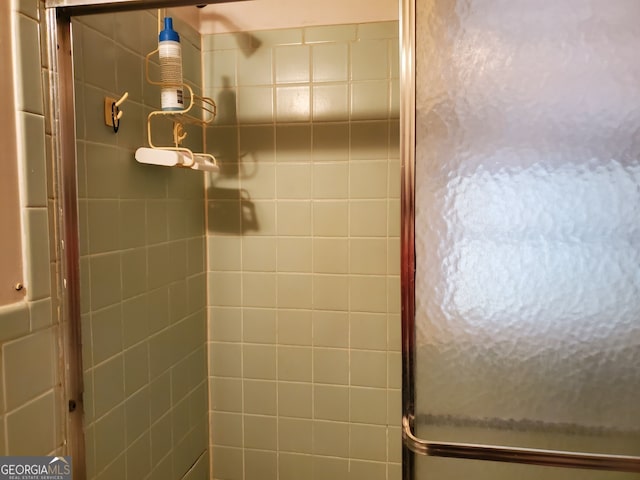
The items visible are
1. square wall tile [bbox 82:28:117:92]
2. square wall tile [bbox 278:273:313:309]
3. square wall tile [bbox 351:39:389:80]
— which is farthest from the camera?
square wall tile [bbox 278:273:313:309]

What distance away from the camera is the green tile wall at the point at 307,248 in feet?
4.90

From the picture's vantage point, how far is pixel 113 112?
3.65 feet

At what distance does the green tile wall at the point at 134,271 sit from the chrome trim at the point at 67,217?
50mm

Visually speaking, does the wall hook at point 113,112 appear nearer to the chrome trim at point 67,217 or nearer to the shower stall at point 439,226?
the shower stall at point 439,226

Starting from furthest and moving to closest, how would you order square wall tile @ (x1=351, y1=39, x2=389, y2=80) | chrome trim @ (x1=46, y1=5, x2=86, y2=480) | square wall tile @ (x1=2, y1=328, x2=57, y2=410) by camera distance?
square wall tile @ (x1=351, y1=39, x2=389, y2=80), chrome trim @ (x1=46, y1=5, x2=86, y2=480), square wall tile @ (x1=2, y1=328, x2=57, y2=410)

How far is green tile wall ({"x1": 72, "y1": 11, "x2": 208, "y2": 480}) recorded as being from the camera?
105cm

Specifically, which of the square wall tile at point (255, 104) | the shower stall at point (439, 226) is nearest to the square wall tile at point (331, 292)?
the shower stall at point (439, 226)

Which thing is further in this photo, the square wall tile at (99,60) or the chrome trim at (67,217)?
the square wall tile at (99,60)

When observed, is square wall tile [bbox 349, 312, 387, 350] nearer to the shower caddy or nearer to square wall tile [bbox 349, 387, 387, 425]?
square wall tile [bbox 349, 387, 387, 425]

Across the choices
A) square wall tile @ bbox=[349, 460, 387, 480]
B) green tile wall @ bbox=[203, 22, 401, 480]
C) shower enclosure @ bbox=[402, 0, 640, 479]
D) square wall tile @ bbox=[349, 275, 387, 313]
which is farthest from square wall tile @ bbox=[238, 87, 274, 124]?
square wall tile @ bbox=[349, 460, 387, 480]

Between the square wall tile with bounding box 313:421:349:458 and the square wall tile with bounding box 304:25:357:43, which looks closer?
the square wall tile with bounding box 304:25:357:43

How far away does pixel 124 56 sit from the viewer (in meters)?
Answer: 1.16

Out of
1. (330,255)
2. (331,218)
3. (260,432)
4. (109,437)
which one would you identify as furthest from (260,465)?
(331,218)

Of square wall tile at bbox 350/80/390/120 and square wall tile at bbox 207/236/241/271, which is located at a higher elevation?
square wall tile at bbox 350/80/390/120
